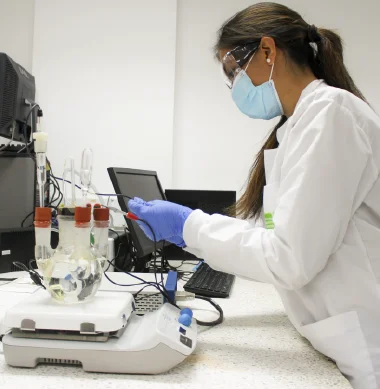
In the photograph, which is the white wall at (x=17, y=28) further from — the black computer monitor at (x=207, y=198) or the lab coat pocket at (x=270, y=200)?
the lab coat pocket at (x=270, y=200)

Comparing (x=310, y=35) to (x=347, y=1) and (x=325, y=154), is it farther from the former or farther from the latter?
(x=347, y=1)

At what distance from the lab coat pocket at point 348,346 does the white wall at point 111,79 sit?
1.61 m

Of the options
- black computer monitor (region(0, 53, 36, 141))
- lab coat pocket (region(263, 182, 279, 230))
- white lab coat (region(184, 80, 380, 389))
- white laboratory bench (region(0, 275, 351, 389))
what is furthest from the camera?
black computer monitor (region(0, 53, 36, 141))

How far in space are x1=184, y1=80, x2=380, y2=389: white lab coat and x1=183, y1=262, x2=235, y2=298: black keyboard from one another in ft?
1.30

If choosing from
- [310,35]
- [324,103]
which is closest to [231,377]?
[324,103]

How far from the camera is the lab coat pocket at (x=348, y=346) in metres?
0.73

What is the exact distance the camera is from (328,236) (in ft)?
2.35

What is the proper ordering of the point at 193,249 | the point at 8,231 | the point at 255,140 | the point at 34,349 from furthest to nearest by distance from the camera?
the point at 255,140
the point at 8,231
the point at 193,249
the point at 34,349

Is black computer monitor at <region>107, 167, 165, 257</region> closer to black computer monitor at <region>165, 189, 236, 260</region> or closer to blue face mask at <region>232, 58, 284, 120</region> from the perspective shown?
black computer monitor at <region>165, 189, 236, 260</region>

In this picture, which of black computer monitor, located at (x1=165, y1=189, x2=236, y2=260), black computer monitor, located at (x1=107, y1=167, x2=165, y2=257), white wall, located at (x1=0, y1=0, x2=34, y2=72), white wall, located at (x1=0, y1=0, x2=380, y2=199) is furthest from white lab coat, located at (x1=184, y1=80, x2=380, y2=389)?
white wall, located at (x1=0, y1=0, x2=34, y2=72)

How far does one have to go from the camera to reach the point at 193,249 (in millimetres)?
897

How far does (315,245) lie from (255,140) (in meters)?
1.74

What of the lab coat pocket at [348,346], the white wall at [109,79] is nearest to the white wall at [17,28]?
the white wall at [109,79]

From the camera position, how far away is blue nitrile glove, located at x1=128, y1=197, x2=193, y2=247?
0.90m
